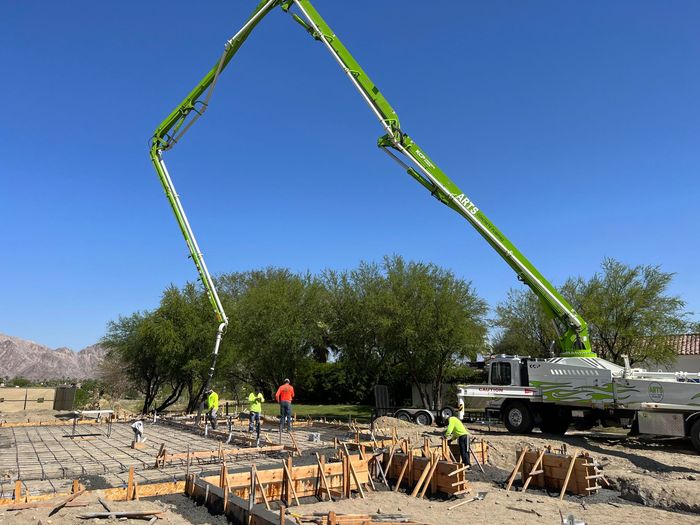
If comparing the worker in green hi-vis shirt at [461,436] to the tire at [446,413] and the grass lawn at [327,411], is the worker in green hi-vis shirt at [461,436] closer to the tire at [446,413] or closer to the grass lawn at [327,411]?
the tire at [446,413]

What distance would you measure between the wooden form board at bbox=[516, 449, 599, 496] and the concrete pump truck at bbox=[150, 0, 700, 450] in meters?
4.97

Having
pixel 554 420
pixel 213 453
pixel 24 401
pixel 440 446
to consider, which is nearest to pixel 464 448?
pixel 440 446

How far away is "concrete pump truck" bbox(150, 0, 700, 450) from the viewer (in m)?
14.6

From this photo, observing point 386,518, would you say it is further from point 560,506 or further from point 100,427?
point 100,427

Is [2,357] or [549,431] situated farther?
[2,357]

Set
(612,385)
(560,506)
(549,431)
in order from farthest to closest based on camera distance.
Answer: (549,431) < (612,385) < (560,506)

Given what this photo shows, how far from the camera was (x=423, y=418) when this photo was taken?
20.3 m

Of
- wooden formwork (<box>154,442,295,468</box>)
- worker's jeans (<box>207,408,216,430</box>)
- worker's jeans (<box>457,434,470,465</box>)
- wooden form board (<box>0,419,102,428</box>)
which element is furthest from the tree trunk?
worker's jeans (<box>457,434,470,465</box>)

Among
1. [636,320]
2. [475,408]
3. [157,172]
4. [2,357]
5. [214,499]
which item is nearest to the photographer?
[214,499]

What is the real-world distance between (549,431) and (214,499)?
13307 millimetres

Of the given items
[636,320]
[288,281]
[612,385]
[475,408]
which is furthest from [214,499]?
[288,281]

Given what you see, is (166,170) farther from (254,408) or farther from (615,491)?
(615,491)

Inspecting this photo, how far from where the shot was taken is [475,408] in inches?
1198

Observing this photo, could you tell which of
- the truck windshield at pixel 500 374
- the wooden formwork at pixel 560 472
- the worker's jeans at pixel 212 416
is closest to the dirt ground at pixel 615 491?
the wooden formwork at pixel 560 472
